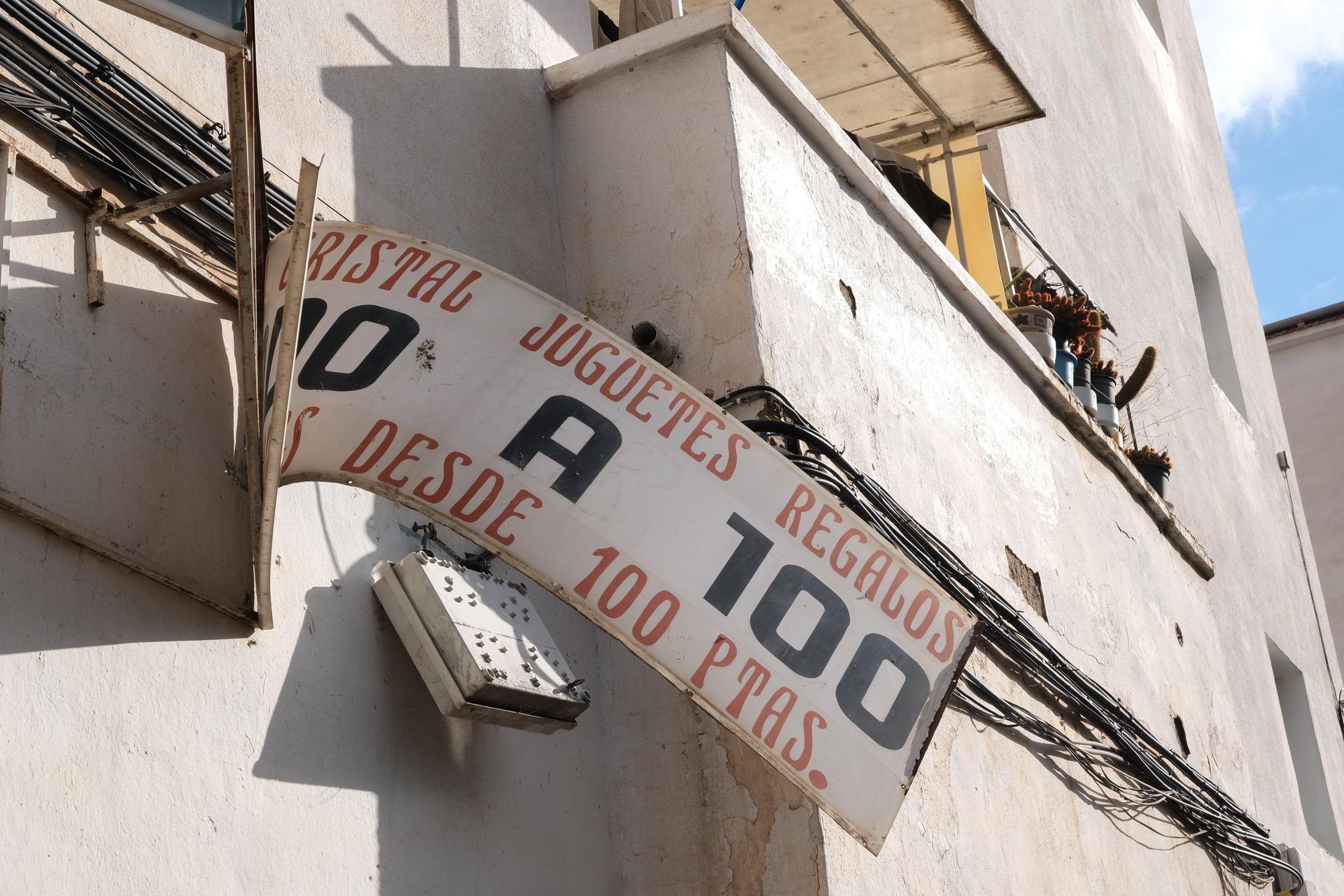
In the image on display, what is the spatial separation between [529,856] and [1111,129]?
9.20 m


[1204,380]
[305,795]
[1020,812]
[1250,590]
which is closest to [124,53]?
[305,795]

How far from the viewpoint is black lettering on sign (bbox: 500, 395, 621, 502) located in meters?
3.40

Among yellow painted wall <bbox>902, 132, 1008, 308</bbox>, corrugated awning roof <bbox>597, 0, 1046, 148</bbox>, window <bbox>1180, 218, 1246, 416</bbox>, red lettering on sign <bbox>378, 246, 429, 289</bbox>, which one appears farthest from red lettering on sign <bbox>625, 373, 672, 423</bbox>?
window <bbox>1180, 218, 1246, 416</bbox>

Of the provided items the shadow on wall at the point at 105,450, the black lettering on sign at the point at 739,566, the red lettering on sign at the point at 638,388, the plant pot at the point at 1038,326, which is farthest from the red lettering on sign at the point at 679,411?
the plant pot at the point at 1038,326

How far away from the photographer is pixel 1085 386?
820cm

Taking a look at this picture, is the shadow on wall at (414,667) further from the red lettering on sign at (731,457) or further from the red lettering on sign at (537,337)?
the red lettering on sign at (731,457)

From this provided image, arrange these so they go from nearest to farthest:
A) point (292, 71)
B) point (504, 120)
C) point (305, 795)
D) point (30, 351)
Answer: point (30, 351)
point (305, 795)
point (292, 71)
point (504, 120)

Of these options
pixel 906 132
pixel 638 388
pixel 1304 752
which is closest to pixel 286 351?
pixel 638 388

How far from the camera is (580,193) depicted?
5.14 m

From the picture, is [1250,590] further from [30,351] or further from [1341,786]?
[30,351]

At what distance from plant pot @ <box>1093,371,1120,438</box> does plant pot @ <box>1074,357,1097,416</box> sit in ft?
0.31

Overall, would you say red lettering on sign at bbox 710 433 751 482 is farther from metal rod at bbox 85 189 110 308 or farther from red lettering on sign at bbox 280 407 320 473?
metal rod at bbox 85 189 110 308

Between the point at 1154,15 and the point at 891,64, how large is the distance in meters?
8.27

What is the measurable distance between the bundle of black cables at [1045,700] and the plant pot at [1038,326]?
1.98 metres
